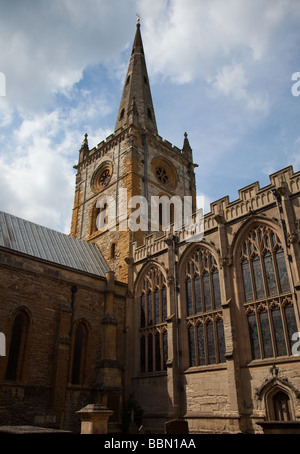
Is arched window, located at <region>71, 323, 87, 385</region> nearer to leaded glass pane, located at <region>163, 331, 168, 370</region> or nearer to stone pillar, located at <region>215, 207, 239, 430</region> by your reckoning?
leaded glass pane, located at <region>163, 331, 168, 370</region>

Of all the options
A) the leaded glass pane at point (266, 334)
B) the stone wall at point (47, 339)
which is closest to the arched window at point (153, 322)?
the stone wall at point (47, 339)

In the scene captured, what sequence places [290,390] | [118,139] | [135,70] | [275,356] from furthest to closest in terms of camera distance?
[135,70] < [118,139] < [275,356] < [290,390]

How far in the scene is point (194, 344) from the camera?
18.3 metres

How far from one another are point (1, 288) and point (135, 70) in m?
28.7

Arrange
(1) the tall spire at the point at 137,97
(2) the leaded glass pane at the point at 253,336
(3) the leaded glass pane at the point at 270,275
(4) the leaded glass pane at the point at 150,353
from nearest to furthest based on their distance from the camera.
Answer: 1. (2) the leaded glass pane at the point at 253,336
2. (3) the leaded glass pane at the point at 270,275
3. (4) the leaded glass pane at the point at 150,353
4. (1) the tall spire at the point at 137,97

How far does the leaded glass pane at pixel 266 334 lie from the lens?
50.1 ft

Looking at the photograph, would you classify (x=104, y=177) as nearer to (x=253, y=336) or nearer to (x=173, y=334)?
(x=173, y=334)

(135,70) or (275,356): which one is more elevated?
(135,70)

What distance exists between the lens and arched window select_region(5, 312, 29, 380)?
1659 centimetres

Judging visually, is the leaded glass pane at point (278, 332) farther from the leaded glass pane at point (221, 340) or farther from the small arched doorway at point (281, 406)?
the leaded glass pane at point (221, 340)

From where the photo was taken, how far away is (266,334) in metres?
15.6

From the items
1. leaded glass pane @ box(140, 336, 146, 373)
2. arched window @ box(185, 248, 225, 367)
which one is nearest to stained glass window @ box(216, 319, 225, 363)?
arched window @ box(185, 248, 225, 367)
